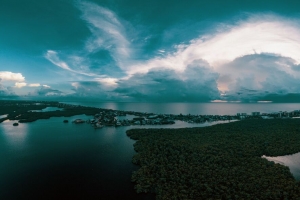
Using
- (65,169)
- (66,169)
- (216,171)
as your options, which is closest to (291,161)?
(216,171)

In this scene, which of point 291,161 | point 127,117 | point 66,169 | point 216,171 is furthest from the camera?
point 127,117

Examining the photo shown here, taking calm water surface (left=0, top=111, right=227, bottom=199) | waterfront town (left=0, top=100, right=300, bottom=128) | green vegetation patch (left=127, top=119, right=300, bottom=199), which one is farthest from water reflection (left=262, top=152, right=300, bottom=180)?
waterfront town (left=0, top=100, right=300, bottom=128)

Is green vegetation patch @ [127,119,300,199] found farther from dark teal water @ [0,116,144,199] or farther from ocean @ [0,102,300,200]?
dark teal water @ [0,116,144,199]

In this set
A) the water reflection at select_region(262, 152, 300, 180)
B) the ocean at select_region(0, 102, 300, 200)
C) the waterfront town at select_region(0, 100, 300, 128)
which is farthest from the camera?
the waterfront town at select_region(0, 100, 300, 128)

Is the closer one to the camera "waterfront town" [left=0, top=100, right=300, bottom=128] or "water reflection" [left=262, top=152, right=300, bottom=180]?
"water reflection" [left=262, top=152, right=300, bottom=180]

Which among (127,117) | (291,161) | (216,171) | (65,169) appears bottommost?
(65,169)

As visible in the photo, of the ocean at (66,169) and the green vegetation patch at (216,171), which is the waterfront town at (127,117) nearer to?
the ocean at (66,169)

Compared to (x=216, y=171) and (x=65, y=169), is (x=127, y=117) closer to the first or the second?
(x=65, y=169)

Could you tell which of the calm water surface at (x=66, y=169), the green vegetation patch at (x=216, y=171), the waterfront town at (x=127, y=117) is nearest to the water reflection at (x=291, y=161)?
the green vegetation patch at (x=216, y=171)

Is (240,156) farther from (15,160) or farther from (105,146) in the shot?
(15,160)

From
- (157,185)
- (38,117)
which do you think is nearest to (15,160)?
(157,185)

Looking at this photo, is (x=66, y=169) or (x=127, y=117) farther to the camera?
(x=127, y=117)

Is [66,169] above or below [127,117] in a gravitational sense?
below
